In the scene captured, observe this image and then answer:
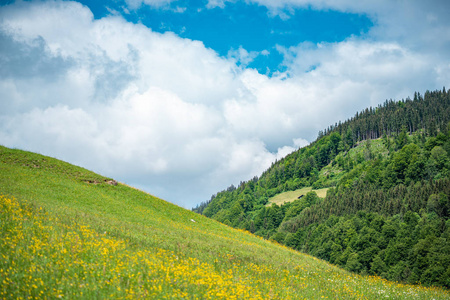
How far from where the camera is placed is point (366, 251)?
11862 cm

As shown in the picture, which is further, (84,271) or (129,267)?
(129,267)

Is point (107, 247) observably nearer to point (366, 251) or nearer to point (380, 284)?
point (380, 284)

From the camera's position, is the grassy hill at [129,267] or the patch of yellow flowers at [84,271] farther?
the grassy hill at [129,267]

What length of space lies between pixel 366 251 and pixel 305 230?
6883 cm

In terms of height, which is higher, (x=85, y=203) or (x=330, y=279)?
(x=85, y=203)

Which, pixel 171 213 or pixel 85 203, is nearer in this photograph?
pixel 85 203

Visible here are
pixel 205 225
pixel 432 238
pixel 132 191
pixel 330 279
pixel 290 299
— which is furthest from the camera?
pixel 432 238

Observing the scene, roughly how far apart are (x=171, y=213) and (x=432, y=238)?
315 feet

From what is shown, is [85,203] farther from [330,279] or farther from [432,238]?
[432,238]

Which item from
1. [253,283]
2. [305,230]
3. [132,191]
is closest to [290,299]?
[253,283]

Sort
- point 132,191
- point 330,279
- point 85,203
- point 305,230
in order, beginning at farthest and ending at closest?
point 305,230
point 132,191
point 85,203
point 330,279

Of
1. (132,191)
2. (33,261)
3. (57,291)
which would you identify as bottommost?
(57,291)

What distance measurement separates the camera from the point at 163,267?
13.5m

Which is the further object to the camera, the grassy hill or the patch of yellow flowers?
the grassy hill
